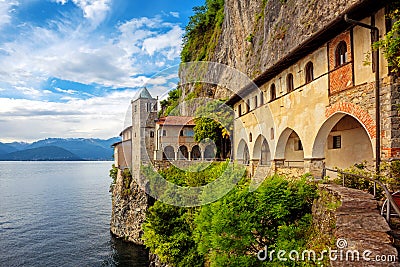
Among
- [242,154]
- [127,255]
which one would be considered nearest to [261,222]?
[242,154]

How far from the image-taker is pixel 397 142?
9.86m

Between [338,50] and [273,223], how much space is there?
23.7ft

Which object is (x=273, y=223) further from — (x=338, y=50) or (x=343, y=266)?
(x=338, y=50)

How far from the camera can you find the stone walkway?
5.67 metres

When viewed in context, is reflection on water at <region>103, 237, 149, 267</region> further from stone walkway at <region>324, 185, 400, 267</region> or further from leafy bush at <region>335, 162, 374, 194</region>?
stone walkway at <region>324, 185, 400, 267</region>

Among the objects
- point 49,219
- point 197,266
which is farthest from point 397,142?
point 49,219

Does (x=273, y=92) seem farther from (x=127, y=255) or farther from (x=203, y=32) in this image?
(x=203, y=32)

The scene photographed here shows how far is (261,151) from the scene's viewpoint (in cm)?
2347

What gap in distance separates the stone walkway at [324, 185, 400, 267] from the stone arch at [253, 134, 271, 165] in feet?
46.3

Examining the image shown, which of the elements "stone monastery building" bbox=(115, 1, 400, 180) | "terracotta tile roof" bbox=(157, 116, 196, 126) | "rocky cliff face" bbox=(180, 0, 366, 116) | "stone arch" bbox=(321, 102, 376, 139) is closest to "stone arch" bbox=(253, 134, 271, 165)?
"stone monastery building" bbox=(115, 1, 400, 180)

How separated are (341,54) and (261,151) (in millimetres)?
11715

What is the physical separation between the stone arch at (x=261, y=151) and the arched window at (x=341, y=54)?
9.59 m

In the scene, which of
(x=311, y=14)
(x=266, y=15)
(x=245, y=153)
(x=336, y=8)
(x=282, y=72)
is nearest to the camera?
(x=282, y=72)

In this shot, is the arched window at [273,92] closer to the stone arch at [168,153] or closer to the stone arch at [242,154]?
the stone arch at [242,154]
